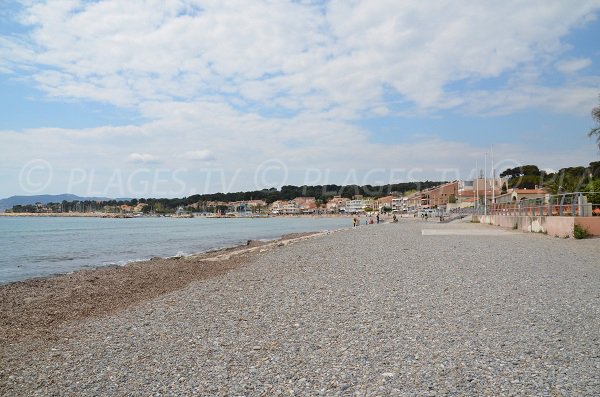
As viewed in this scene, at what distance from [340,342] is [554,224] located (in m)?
17.2

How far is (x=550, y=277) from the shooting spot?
906 cm

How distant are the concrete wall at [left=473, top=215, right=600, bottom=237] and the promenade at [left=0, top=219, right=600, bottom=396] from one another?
905 centimetres

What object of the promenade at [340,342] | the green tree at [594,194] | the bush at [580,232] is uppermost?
the green tree at [594,194]

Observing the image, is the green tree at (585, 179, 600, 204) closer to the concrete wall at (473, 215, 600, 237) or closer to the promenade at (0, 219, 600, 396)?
Result: the concrete wall at (473, 215, 600, 237)

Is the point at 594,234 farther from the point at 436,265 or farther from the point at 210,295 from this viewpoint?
the point at 210,295

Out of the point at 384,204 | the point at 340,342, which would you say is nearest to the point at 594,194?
the point at 340,342

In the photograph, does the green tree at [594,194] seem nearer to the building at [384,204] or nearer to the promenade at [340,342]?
the promenade at [340,342]

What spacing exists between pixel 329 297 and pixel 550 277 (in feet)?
14.6

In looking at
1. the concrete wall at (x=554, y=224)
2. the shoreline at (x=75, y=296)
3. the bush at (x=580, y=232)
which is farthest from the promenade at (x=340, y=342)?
the concrete wall at (x=554, y=224)

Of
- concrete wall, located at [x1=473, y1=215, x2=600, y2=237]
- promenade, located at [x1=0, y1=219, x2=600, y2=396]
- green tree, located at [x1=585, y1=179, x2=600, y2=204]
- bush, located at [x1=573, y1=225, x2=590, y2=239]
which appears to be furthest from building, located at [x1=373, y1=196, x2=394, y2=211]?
promenade, located at [x1=0, y1=219, x2=600, y2=396]

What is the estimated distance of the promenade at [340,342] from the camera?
405cm

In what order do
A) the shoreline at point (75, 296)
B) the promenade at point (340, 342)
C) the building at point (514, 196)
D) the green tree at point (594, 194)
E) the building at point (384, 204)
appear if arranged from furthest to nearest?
1. the building at point (384, 204)
2. the building at point (514, 196)
3. the green tree at point (594, 194)
4. the shoreline at point (75, 296)
5. the promenade at point (340, 342)

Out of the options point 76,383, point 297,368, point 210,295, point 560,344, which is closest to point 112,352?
point 76,383

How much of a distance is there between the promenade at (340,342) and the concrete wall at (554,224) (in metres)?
9.05
